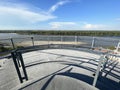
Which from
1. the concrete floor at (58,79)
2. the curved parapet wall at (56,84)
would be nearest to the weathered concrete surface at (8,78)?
the concrete floor at (58,79)

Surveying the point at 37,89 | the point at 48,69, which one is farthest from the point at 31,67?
the point at 37,89

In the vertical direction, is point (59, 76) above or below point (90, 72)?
above

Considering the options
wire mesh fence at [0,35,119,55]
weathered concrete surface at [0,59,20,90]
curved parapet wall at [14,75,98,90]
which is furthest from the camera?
wire mesh fence at [0,35,119,55]

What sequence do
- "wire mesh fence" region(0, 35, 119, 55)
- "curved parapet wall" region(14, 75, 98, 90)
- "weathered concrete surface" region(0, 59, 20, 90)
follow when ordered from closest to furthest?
"curved parapet wall" region(14, 75, 98, 90)
"weathered concrete surface" region(0, 59, 20, 90)
"wire mesh fence" region(0, 35, 119, 55)

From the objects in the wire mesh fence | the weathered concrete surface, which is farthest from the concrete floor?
the wire mesh fence

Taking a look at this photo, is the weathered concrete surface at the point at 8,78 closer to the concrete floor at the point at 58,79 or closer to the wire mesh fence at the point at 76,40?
the concrete floor at the point at 58,79

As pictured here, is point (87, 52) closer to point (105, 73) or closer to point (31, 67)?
point (105, 73)

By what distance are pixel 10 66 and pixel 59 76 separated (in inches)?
88.7

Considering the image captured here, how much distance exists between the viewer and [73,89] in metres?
2.30

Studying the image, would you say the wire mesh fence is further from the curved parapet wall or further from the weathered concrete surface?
the curved parapet wall

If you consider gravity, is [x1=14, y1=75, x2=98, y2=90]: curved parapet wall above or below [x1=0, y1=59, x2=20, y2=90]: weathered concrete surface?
above

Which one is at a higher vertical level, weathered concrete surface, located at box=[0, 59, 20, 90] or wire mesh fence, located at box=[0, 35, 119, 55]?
wire mesh fence, located at box=[0, 35, 119, 55]

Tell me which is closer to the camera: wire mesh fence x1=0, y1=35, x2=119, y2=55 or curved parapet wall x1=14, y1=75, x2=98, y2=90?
curved parapet wall x1=14, y1=75, x2=98, y2=90

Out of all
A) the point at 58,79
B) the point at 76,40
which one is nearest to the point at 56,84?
the point at 58,79
